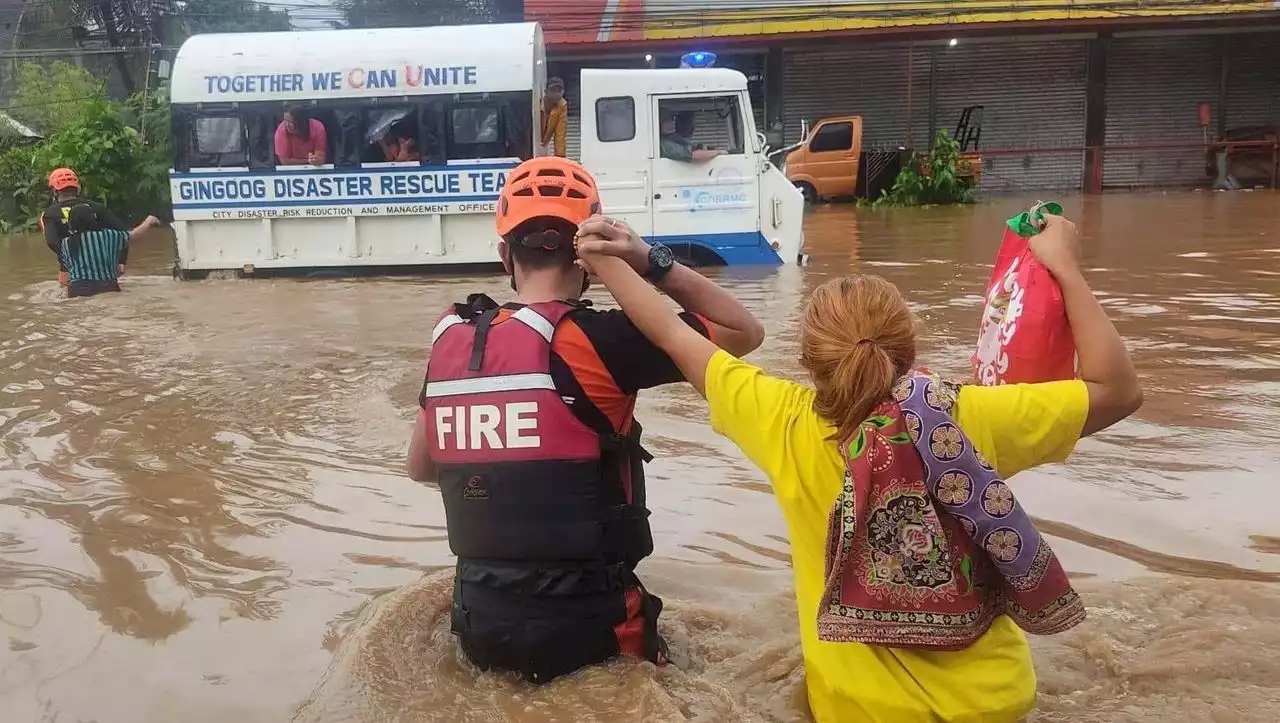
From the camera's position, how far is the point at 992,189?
23703 millimetres

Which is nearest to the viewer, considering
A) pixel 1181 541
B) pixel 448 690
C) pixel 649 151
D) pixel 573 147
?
pixel 448 690

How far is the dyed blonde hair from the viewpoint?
6.34 ft

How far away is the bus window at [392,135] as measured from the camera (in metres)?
11.9

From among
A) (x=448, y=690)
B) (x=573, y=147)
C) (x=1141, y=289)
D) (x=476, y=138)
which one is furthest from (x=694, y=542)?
(x=573, y=147)

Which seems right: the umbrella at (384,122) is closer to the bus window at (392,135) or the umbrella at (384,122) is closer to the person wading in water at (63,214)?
Result: the bus window at (392,135)

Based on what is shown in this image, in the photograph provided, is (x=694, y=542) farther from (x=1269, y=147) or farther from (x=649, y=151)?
(x=1269, y=147)

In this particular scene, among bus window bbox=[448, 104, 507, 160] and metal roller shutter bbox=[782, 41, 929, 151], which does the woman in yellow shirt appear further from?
metal roller shutter bbox=[782, 41, 929, 151]

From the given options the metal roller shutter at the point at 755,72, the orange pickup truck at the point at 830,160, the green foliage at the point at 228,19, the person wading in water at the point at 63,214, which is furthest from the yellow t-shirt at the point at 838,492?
the green foliage at the point at 228,19

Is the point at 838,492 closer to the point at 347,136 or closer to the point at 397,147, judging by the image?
the point at 397,147

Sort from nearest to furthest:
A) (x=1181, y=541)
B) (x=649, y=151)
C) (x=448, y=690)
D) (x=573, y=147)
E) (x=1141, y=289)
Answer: (x=448, y=690), (x=1181, y=541), (x=1141, y=289), (x=649, y=151), (x=573, y=147)

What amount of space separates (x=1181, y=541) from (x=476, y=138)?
9327 mm

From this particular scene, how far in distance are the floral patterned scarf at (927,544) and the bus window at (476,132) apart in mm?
10265

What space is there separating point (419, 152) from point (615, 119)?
2272 mm

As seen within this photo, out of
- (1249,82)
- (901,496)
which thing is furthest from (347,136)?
(1249,82)
